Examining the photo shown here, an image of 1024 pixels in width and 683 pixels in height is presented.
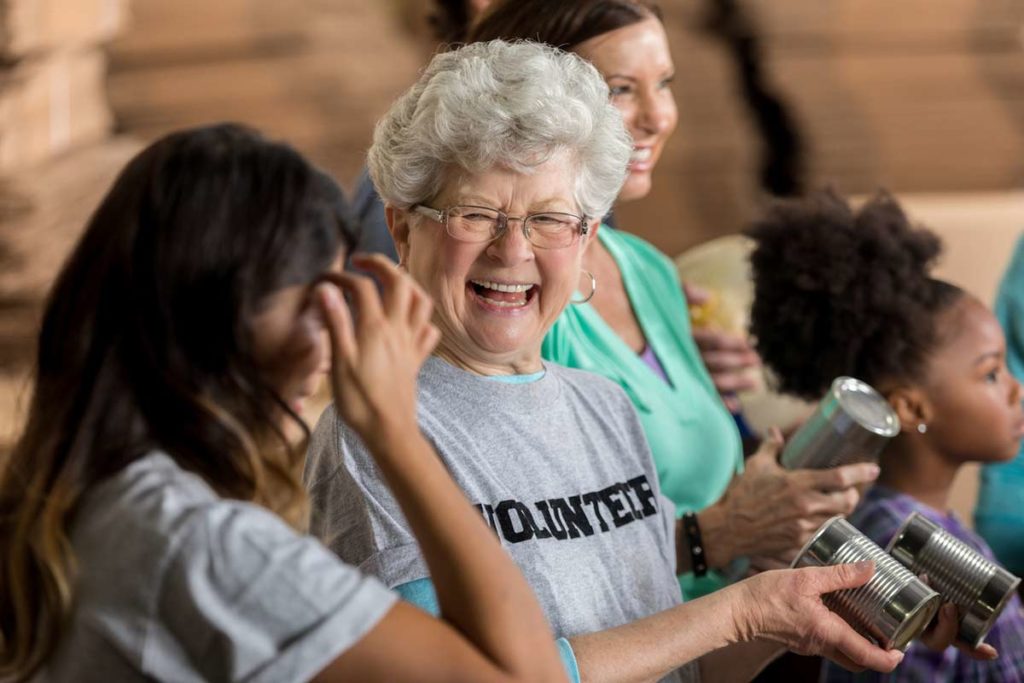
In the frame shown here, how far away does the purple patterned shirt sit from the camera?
5.64 ft

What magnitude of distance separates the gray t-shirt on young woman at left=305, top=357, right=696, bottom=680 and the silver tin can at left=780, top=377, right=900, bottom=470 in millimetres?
213

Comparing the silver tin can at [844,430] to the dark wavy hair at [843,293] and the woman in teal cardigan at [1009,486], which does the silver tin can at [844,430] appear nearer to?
the dark wavy hair at [843,293]

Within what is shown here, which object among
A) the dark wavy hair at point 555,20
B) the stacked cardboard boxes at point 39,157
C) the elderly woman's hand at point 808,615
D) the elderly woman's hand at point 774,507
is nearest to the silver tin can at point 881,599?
the elderly woman's hand at point 808,615

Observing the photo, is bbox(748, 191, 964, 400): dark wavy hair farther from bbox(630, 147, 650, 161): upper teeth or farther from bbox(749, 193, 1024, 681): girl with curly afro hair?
bbox(630, 147, 650, 161): upper teeth

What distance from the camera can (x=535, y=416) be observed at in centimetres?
132

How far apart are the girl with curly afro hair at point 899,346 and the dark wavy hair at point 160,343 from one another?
1126mm

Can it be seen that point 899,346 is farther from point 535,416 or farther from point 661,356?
point 535,416

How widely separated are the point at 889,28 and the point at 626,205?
78 cm

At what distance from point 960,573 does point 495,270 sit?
560mm

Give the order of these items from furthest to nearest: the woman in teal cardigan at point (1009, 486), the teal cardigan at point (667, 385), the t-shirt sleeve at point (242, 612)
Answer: the woman in teal cardigan at point (1009, 486) < the teal cardigan at point (667, 385) < the t-shirt sleeve at point (242, 612)

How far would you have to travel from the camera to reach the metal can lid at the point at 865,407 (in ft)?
4.87

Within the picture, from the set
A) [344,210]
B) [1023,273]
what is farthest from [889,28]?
[344,210]

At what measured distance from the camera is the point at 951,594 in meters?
1.36

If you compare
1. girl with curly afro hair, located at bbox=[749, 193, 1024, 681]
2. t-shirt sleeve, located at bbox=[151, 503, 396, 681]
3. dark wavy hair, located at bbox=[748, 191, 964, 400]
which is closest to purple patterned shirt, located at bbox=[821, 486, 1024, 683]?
girl with curly afro hair, located at bbox=[749, 193, 1024, 681]
